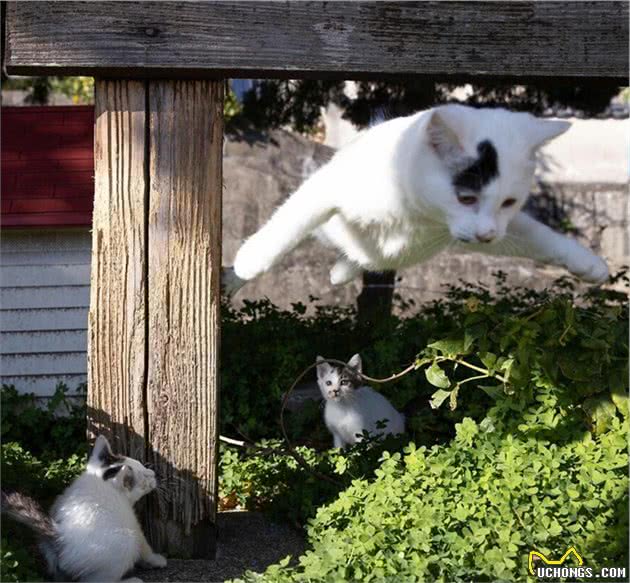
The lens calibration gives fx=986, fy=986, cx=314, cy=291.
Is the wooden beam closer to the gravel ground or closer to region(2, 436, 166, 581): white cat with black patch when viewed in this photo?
region(2, 436, 166, 581): white cat with black patch

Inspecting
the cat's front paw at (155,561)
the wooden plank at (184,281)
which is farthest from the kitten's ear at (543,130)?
the cat's front paw at (155,561)

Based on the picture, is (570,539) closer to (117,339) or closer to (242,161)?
(117,339)

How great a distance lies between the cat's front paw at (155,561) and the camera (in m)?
4.00

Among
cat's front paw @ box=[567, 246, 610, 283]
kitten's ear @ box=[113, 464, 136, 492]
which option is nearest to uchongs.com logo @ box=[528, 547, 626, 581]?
cat's front paw @ box=[567, 246, 610, 283]

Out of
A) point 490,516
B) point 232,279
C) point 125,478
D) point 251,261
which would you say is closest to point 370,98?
point 232,279

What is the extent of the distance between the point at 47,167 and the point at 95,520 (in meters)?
3.60

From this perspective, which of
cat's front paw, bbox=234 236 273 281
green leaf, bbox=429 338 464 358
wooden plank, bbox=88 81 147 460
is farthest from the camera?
green leaf, bbox=429 338 464 358

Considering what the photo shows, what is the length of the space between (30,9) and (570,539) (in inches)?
109

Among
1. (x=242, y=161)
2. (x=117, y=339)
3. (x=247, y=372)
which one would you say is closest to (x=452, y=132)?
(x=117, y=339)

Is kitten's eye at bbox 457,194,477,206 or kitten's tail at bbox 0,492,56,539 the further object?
kitten's tail at bbox 0,492,56,539

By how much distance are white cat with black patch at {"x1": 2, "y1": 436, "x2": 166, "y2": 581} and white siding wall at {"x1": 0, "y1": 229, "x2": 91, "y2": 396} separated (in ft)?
10.1

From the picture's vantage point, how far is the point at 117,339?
13.0 feet

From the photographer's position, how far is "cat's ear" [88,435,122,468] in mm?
3924

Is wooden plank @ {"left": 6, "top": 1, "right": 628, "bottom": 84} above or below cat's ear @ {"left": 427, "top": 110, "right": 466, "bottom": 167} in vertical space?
above
